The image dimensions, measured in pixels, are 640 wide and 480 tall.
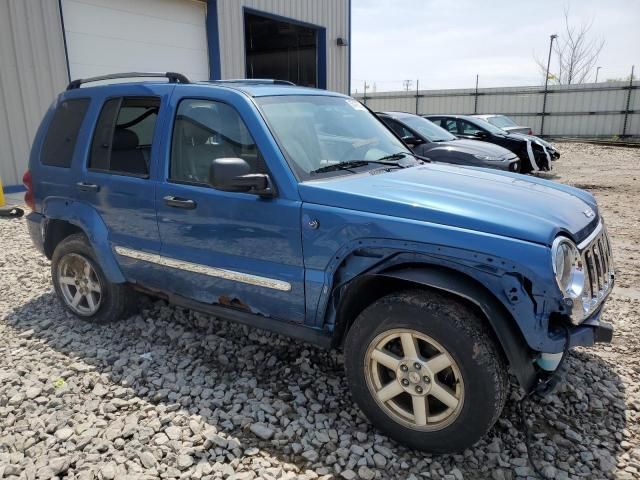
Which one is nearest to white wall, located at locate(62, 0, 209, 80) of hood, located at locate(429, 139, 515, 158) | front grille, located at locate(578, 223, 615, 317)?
hood, located at locate(429, 139, 515, 158)

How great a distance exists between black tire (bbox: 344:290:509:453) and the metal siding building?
A: 8.62 meters

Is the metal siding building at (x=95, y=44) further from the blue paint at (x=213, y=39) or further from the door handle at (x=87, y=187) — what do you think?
the door handle at (x=87, y=187)

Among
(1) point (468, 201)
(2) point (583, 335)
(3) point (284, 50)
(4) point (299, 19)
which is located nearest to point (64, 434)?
(1) point (468, 201)

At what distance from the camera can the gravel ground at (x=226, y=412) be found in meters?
2.61

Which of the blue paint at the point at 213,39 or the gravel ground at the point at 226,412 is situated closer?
the gravel ground at the point at 226,412

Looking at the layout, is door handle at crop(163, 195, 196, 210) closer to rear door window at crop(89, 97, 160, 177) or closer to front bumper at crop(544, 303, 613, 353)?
rear door window at crop(89, 97, 160, 177)

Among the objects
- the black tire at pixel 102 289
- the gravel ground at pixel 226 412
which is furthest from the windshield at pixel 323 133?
the black tire at pixel 102 289

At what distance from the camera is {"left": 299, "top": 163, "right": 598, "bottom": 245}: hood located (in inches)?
96.2

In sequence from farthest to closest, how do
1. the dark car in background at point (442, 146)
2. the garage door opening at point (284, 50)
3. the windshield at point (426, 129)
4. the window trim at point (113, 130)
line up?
the garage door opening at point (284, 50) < the windshield at point (426, 129) < the dark car in background at point (442, 146) < the window trim at point (113, 130)

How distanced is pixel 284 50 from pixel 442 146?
11.8 meters

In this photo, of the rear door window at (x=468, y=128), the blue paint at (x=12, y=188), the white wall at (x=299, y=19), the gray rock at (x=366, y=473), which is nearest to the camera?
the gray rock at (x=366, y=473)

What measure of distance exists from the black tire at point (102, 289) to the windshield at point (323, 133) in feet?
6.38

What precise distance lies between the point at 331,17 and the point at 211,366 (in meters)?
14.1

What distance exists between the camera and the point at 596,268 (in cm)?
276
